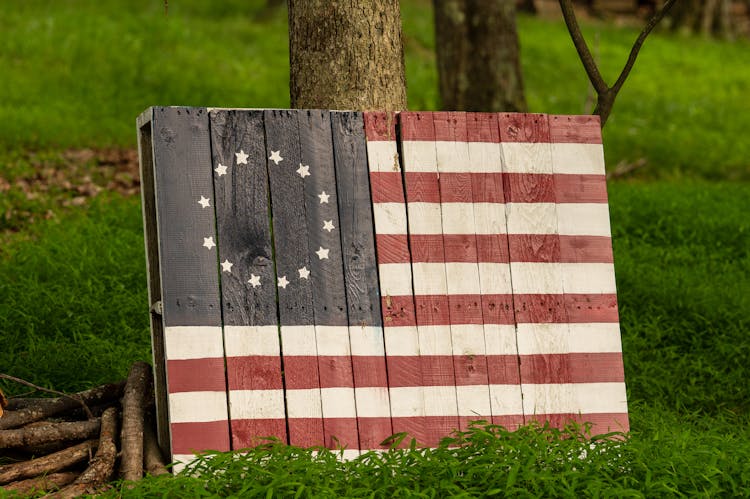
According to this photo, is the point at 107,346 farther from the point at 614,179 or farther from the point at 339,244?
the point at 614,179

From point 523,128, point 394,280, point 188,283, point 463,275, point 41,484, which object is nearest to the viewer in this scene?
point 41,484

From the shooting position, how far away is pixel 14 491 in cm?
447

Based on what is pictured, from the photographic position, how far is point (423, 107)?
14.3 meters

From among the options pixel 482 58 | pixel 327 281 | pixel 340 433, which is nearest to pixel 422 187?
pixel 327 281

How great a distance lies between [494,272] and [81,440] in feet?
7.23

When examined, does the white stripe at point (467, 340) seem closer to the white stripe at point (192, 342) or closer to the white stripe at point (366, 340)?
the white stripe at point (366, 340)

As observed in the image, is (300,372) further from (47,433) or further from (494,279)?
(47,433)

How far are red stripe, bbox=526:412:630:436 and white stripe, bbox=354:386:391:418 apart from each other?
2.41 ft

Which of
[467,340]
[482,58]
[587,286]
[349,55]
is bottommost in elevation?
[467,340]

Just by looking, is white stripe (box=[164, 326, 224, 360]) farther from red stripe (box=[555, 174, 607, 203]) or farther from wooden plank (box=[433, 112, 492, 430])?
red stripe (box=[555, 174, 607, 203])

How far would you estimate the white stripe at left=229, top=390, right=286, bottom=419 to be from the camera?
4676 millimetres

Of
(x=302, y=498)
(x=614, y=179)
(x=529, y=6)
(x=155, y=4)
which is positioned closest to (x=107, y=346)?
(x=302, y=498)

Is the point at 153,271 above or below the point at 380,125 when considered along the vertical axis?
below

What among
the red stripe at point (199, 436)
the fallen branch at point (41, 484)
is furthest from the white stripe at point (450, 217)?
the fallen branch at point (41, 484)
